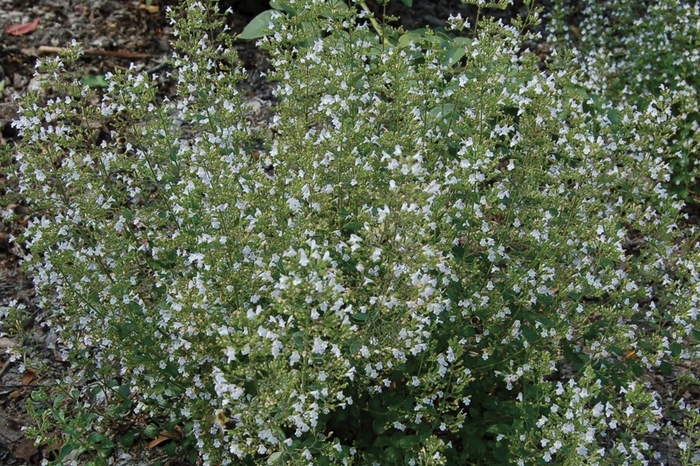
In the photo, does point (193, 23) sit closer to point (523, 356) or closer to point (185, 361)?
point (185, 361)

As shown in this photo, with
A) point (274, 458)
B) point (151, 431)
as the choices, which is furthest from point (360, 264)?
point (151, 431)

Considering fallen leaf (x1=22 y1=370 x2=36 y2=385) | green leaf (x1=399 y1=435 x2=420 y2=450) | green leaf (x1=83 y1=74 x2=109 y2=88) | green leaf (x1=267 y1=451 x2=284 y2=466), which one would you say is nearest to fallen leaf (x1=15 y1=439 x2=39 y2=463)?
fallen leaf (x1=22 y1=370 x2=36 y2=385)

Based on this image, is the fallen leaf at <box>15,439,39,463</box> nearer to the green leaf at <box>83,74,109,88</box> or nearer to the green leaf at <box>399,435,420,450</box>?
the green leaf at <box>399,435,420,450</box>

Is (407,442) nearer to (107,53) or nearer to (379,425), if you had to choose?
(379,425)

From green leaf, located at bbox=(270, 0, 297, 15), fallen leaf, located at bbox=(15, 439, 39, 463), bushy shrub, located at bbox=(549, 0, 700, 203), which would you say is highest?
green leaf, located at bbox=(270, 0, 297, 15)

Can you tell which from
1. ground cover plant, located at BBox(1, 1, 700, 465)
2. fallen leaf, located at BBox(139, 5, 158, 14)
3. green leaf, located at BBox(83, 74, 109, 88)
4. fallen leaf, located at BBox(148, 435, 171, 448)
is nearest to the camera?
ground cover plant, located at BBox(1, 1, 700, 465)

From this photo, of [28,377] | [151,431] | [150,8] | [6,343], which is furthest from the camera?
[150,8]
